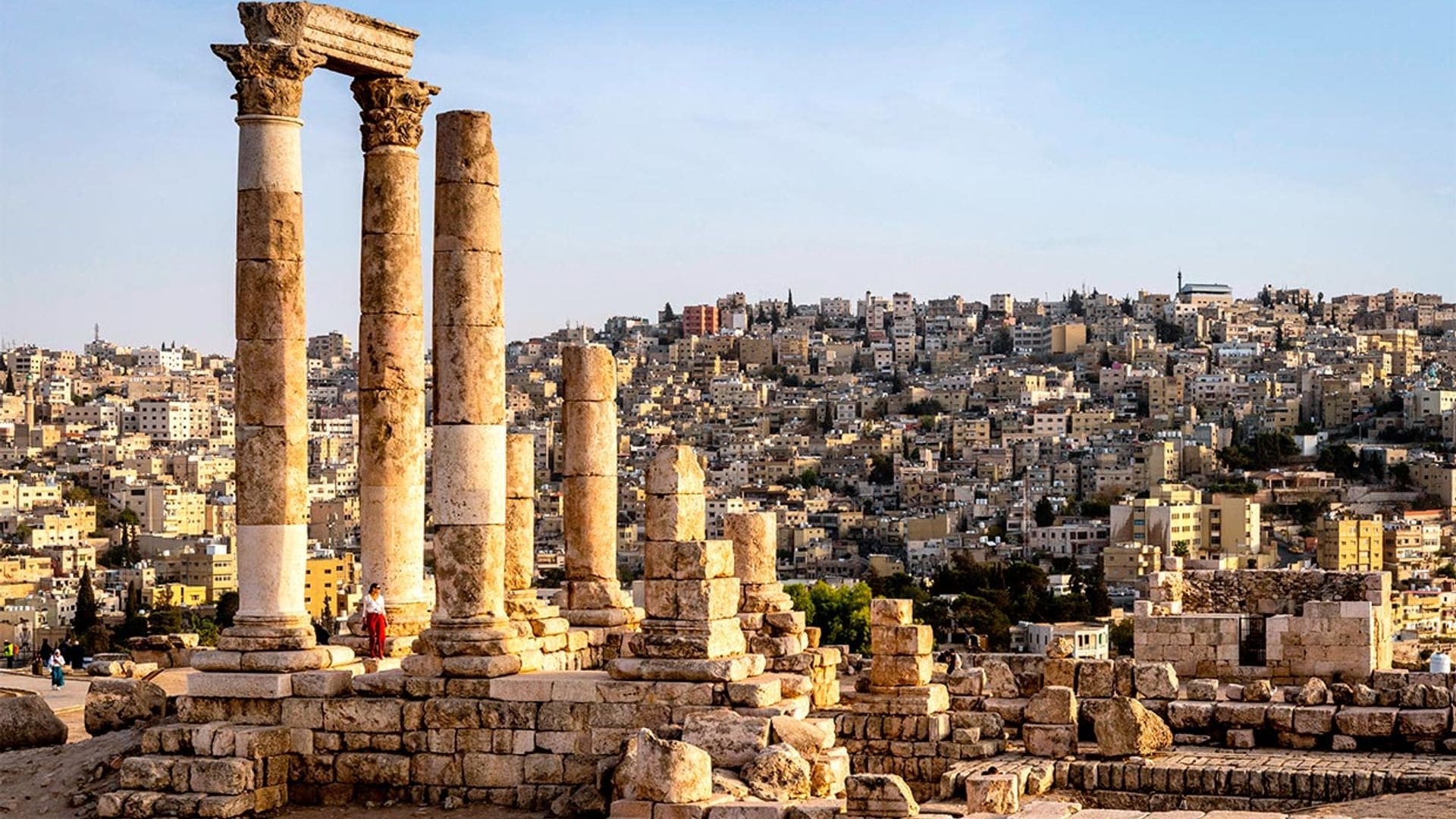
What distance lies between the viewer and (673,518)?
22578mm

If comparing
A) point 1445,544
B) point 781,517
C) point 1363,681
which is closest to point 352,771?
point 1363,681

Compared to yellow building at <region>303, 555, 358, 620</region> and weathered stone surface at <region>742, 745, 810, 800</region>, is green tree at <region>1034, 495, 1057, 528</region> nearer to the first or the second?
yellow building at <region>303, 555, 358, 620</region>

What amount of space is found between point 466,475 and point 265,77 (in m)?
4.10

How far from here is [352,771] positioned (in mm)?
22062

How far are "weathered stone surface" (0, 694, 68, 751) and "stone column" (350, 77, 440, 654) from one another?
3484mm

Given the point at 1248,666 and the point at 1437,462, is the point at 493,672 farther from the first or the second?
the point at 1437,462

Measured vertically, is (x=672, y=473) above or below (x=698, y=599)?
above

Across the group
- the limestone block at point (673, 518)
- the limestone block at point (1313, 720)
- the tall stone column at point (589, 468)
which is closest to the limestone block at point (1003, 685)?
the limestone block at point (1313, 720)

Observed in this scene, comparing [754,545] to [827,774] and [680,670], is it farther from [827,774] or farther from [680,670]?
[827,774]

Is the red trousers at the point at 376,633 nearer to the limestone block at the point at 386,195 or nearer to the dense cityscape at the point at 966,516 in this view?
the limestone block at the point at 386,195

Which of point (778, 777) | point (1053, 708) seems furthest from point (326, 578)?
point (778, 777)

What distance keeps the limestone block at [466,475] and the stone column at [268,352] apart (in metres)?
1.25

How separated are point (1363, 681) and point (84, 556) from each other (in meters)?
134

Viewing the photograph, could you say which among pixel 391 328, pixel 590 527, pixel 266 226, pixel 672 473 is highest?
pixel 266 226
